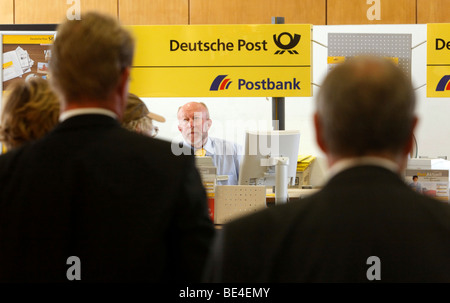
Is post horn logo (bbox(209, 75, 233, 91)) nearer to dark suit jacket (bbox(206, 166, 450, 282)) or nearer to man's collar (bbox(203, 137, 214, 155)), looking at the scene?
man's collar (bbox(203, 137, 214, 155))

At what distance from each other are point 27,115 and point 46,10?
4.80 m

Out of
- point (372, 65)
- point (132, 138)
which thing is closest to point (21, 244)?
point (132, 138)

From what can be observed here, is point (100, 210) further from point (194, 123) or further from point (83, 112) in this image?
point (194, 123)

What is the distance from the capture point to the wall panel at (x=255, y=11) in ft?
19.8

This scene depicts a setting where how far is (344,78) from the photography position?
0.94m

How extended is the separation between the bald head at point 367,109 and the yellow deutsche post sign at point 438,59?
3.46 m

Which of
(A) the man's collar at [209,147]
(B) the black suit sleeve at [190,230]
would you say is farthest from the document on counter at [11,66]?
(B) the black suit sleeve at [190,230]

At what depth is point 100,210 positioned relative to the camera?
120cm

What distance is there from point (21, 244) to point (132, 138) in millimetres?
320

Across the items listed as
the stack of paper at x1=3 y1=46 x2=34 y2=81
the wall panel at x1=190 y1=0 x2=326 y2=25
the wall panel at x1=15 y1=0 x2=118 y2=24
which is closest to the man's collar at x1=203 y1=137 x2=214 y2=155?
the wall panel at x1=190 y1=0 x2=326 y2=25

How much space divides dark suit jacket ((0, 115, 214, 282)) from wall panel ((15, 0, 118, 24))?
16.8 feet

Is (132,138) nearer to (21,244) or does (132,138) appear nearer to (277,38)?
(21,244)
